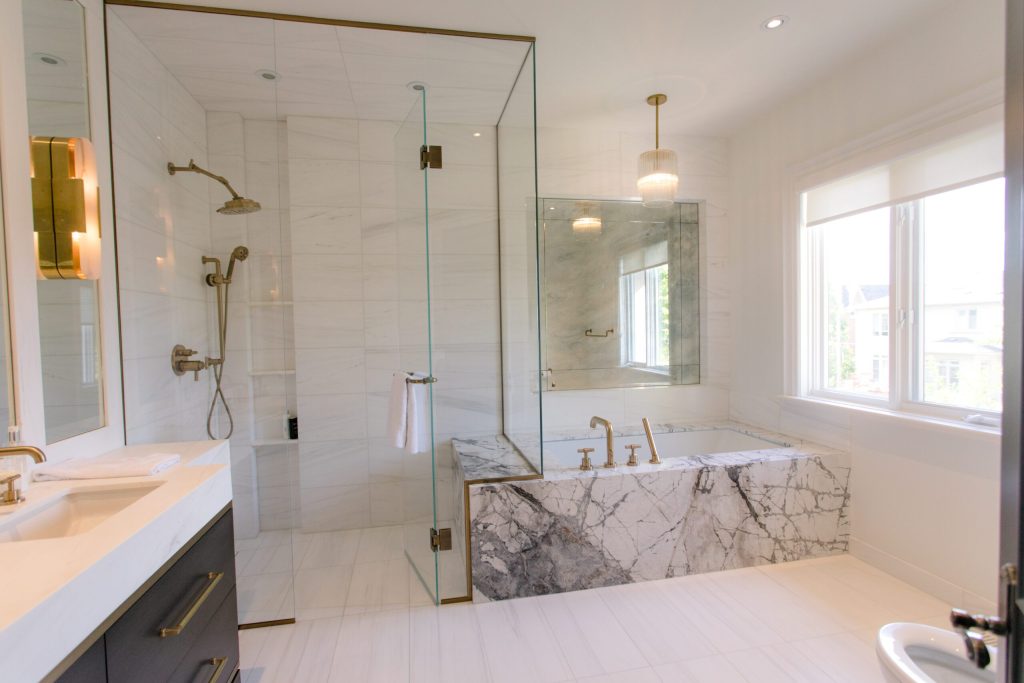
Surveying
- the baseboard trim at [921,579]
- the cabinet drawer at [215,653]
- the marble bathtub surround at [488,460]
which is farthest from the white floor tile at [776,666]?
the cabinet drawer at [215,653]

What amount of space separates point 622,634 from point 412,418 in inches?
51.2

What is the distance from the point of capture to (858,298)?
272 cm

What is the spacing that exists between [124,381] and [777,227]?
11.8ft

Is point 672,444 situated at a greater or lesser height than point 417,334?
lesser

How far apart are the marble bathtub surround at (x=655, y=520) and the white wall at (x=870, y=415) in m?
0.23

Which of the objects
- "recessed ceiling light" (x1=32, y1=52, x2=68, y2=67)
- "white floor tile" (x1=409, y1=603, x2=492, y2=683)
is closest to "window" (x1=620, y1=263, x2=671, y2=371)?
"white floor tile" (x1=409, y1=603, x2=492, y2=683)

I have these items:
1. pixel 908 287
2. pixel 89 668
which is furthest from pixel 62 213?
pixel 908 287

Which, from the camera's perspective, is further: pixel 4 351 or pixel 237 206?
pixel 237 206

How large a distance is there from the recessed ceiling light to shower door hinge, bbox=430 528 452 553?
2.31 metres

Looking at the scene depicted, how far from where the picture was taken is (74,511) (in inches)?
52.5

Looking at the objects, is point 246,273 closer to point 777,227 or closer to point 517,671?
point 517,671

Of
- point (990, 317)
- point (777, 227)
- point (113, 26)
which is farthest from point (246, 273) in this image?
point (990, 317)

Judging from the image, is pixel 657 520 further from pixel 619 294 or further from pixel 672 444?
pixel 619 294

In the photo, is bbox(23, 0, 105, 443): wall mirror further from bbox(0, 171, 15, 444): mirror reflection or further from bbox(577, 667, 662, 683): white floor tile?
bbox(577, 667, 662, 683): white floor tile
